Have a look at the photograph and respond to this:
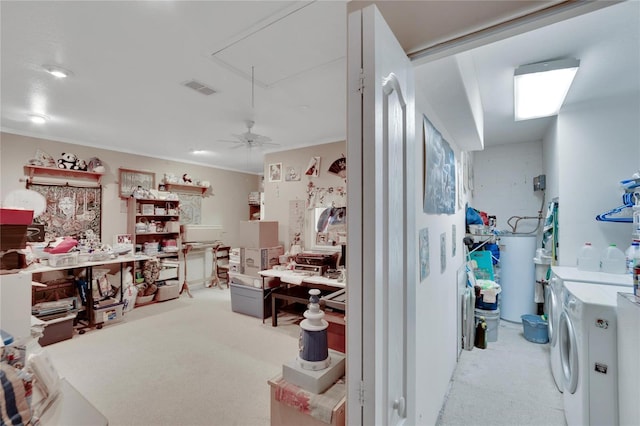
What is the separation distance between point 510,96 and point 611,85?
0.70 meters

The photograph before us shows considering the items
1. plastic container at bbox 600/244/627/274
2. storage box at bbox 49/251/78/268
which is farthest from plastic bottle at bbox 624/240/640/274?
storage box at bbox 49/251/78/268

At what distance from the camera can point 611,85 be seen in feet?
7.78

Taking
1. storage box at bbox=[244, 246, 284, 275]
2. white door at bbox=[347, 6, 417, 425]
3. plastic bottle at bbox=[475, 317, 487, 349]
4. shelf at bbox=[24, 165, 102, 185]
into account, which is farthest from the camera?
storage box at bbox=[244, 246, 284, 275]

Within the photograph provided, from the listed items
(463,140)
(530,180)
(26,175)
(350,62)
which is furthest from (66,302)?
(530,180)

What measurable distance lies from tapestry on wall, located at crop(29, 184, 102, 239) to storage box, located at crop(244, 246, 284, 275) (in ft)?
7.80

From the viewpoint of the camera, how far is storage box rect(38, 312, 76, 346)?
128 inches

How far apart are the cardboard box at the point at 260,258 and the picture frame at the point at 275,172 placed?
1259 mm

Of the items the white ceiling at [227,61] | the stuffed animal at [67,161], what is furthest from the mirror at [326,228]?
the stuffed animal at [67,161]

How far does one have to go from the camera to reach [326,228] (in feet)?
14.4

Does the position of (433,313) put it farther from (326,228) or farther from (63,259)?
(63,259)

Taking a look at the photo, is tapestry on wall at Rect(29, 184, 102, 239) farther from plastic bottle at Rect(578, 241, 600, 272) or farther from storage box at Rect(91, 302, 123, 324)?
plastic bottle at Rect(578, 241, 600, 272)

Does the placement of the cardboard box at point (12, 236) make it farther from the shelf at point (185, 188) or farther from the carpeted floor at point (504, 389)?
the shelf at point (185, 188)

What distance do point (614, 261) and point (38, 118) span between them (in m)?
5.95

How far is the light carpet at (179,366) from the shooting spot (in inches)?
85.0
